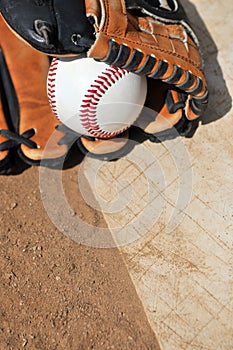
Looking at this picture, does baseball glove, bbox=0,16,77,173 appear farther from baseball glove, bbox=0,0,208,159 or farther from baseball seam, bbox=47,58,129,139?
baseball glove, bbox=0,0,208,159

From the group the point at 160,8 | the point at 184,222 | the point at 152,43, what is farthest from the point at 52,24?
the point at 184,222

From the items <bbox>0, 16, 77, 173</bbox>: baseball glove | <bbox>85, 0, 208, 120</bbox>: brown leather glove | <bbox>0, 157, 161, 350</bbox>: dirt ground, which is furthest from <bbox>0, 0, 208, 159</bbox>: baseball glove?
<bbox>0, 157, 161, 350</bbox>: dirt ground

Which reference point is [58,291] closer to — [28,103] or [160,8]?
[28,103]

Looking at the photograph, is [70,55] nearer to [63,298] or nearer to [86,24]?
[86,24]

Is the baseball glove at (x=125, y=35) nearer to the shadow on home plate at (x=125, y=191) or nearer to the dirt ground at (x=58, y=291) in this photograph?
the shadow on home plate at (x=125, y=191)

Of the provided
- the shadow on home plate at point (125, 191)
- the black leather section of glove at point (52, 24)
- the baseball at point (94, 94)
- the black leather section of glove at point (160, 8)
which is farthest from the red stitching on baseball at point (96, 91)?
the shadow on home plate at point (125, 191)

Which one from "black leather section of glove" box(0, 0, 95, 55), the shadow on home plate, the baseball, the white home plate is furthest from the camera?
the shadow on home plate
